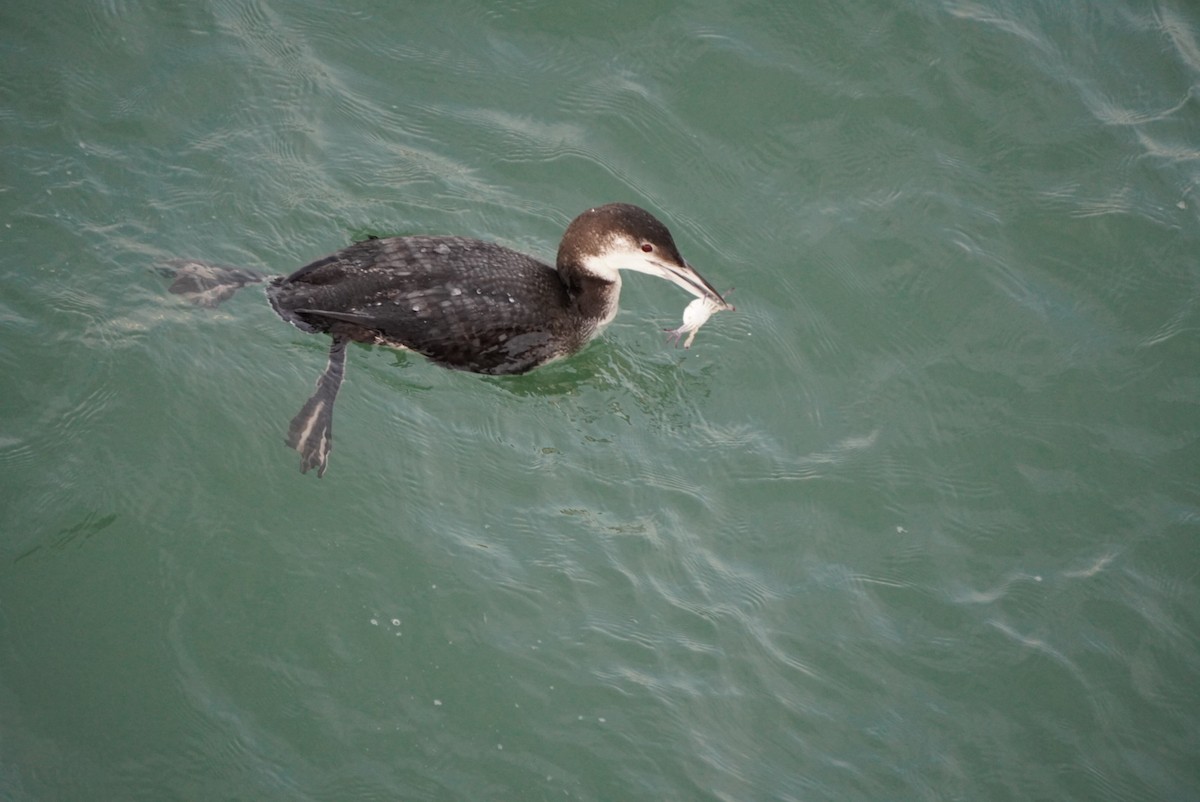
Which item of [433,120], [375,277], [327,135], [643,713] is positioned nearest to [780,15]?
[433,120]

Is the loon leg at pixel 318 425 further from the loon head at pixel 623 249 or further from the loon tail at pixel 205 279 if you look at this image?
the loon head at pixel 623 249

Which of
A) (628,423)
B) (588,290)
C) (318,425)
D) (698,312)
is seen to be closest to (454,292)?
(588,290)

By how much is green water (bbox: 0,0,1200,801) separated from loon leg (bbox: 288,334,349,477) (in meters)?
0.09

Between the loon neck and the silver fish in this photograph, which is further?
the loon neck

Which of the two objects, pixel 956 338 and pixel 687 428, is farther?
pixel 956 338

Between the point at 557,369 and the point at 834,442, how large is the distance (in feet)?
5.48

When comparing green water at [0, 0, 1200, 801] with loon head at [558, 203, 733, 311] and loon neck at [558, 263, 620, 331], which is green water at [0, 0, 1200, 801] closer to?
loon neck at [558, 263, 620, 331]

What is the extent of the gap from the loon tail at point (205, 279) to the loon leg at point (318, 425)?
708 mm

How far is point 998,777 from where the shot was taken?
5.07 metres

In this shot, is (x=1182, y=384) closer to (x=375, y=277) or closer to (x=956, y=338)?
(x=956, y=338)

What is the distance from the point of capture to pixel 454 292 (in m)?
5.92

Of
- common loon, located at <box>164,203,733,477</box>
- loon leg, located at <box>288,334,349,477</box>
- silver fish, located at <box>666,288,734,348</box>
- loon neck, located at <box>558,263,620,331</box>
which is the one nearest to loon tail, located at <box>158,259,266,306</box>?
common loon, located at <box>164,203,733,477</box>

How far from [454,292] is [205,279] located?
4.47 feet

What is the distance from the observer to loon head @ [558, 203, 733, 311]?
19.9 ft
